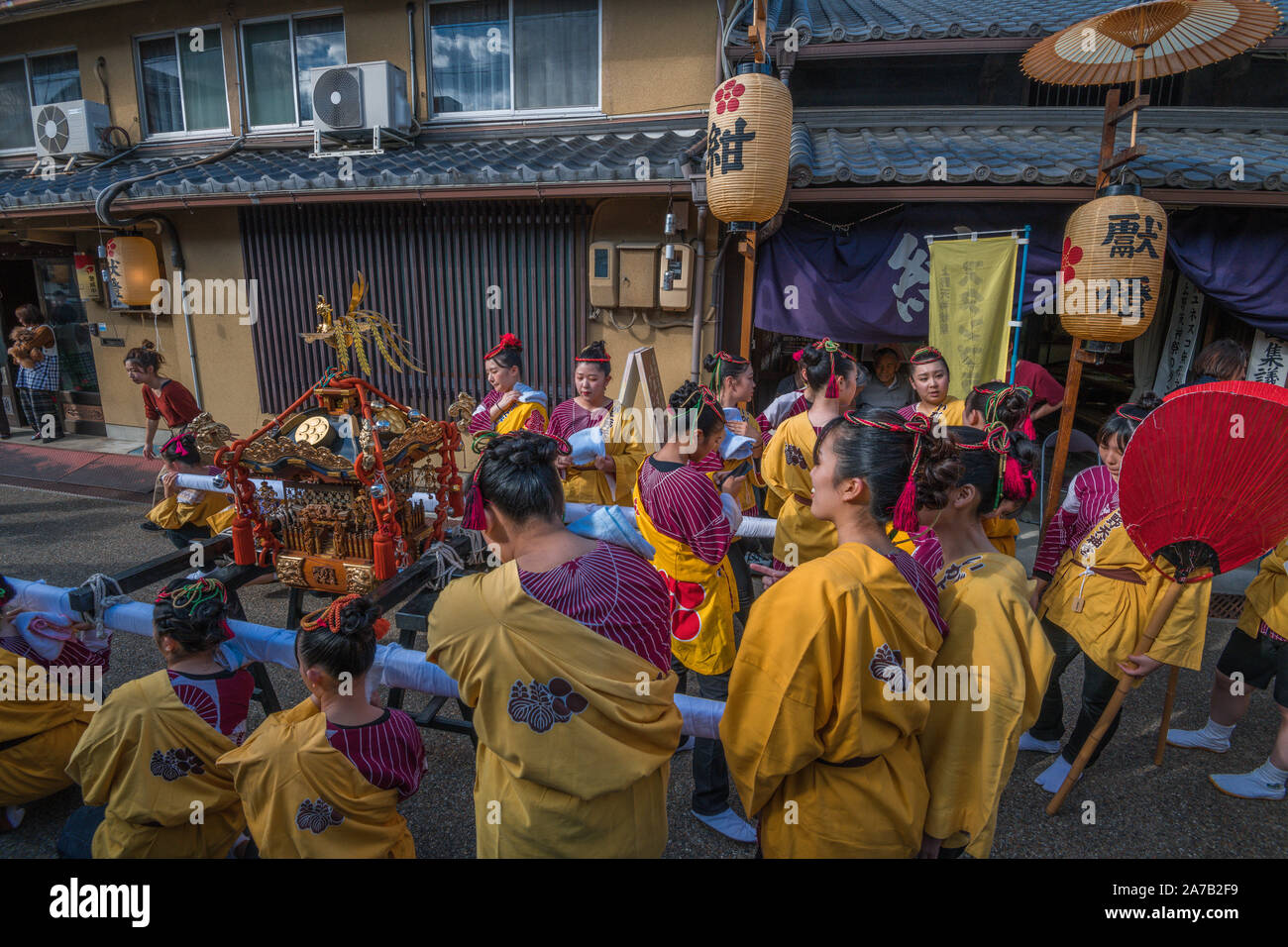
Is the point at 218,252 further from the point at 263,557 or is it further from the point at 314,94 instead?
the point at 263,557

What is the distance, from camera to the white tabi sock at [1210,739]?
3.73 meters

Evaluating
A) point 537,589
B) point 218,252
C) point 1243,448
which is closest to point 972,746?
point 537,589

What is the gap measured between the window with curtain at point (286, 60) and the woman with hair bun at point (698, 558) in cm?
866

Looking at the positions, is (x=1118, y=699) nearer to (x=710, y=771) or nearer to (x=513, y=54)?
(x=710, y=771)

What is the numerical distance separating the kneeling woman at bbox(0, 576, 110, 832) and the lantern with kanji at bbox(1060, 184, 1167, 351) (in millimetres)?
6770

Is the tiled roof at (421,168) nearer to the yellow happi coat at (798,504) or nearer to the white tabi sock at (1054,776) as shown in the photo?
the yellow happi coat at (798,504)

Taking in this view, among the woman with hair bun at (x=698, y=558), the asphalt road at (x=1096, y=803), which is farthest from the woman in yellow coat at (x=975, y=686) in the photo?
the asphalt road at (x=1096, y=803)

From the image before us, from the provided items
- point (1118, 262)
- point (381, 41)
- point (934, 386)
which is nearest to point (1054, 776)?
point (934, 386)

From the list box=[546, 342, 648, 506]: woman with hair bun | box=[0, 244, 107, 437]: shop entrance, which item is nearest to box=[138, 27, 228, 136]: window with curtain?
box=[0, 244, 107, 437]: shop entrance

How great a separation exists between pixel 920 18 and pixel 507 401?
6144mm

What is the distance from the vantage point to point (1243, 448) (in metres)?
2.54

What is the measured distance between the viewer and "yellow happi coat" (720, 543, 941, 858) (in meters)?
1.77

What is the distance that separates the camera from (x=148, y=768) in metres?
2.46

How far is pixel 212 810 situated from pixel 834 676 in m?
2.44
